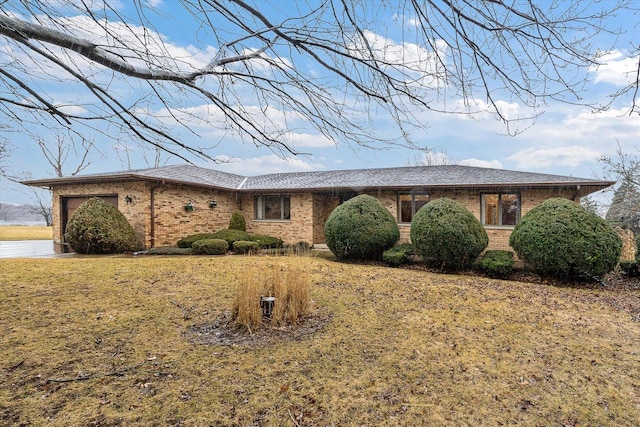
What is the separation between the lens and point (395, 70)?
272cm

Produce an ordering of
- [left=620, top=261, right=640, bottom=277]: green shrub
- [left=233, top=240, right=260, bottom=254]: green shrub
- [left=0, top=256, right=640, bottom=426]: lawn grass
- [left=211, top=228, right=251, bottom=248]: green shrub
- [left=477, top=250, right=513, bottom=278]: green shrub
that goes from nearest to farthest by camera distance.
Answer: [left=0, top=256, right=640, bottom=426]: lawn grass → [left=477, top=250, right=513, bottom=278]: green shrub → [left=620, top=261, right=640, bottom=277]: green shrub → [left=233, top=240, right=260, bottom=254]: green shrub → [left=211, top=228, right=251, bottom=248]: green shrub

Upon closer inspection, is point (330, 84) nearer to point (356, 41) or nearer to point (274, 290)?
point (356, 41)

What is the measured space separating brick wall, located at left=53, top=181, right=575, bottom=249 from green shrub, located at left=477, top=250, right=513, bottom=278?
2779 mm

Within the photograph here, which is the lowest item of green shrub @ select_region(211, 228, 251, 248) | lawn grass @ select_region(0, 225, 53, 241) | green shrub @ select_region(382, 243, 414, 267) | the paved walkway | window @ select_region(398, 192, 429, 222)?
green shrub @ select_region(382, 243, 414, 267)

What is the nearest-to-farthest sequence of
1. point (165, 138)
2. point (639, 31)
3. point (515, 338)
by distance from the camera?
point (639, 31)
point (165, 138)
point (515, 338)

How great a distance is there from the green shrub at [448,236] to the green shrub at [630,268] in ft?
12.3

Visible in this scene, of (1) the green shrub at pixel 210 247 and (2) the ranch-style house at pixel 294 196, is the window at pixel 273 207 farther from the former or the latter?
(1) the green shrub at pixel 210 247

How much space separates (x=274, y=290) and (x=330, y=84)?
129 inches

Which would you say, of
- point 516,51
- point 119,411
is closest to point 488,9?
point 516,51

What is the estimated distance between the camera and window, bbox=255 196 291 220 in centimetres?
1562

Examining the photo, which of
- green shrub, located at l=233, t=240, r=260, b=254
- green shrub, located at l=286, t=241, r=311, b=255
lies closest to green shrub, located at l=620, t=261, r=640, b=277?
green shrub, located at l=286, t=241, r=311, b=255

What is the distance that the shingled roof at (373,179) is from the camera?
37.6 ft

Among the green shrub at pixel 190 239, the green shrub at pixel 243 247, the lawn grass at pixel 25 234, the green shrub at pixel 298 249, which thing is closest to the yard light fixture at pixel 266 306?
the green shrub at pixel 298 249

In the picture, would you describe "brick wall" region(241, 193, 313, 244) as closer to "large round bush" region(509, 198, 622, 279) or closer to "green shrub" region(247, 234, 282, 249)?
"green shrub" region(247, 234, 282, 249)
